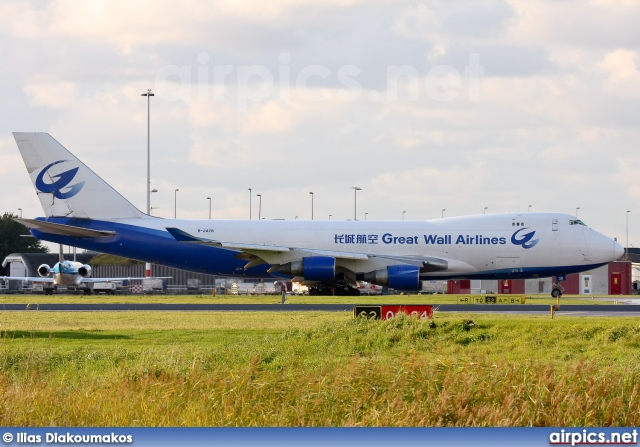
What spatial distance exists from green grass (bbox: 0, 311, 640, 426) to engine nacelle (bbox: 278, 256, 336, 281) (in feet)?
91.4

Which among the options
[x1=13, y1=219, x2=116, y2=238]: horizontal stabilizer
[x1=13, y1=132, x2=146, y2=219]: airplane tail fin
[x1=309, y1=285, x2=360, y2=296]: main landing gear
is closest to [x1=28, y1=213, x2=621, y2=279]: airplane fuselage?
[x1=13, y1=219, x2=116, y2=238]: horizontal stabilizer

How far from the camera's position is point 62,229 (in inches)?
2037

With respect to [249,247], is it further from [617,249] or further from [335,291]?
[617,249]

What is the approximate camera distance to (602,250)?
5347 cm

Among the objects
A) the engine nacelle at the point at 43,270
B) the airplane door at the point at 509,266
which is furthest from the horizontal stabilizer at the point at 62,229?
the engine nacelle at the point at 43,270

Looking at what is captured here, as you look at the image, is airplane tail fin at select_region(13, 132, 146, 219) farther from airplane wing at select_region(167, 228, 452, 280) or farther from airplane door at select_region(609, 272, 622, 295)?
airplane door at select_region(609, 272, 622, 295)

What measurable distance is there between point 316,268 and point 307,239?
265cm

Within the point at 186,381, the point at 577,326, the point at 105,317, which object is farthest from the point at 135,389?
the point at 105,317

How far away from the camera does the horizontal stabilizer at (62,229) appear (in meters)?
51.2

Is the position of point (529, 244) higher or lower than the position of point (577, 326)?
higher

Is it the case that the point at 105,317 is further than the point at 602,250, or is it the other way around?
the point at 602,250

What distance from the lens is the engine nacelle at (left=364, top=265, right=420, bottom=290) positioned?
166 ft

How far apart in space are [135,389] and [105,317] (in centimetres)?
2007

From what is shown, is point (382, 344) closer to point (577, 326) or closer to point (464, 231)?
point (577, 326)
